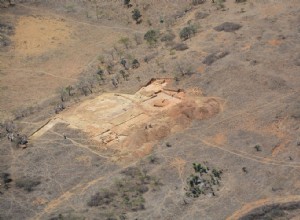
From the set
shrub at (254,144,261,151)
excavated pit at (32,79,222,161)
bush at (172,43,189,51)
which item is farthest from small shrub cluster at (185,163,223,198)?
bush at (172,43,189,51)

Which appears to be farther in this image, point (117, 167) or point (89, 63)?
point (89, 63)

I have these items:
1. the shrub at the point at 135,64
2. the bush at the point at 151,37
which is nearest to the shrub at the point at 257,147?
the shrub at the point at 135,64

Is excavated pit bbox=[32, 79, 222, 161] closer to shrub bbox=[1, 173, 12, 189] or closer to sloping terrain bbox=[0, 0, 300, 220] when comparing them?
sloping terrain bbox=[0, 0, 300, 220]

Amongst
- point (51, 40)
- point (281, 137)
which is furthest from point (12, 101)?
point (281, 137)

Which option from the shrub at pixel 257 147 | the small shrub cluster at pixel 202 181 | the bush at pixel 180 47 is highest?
the bush at pixel 180 47

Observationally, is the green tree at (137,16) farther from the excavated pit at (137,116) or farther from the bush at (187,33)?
the excavated pit at (137,116)

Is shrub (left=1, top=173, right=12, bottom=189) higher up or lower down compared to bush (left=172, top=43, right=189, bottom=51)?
lower down

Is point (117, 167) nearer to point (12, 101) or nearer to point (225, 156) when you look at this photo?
point (225, 156)
